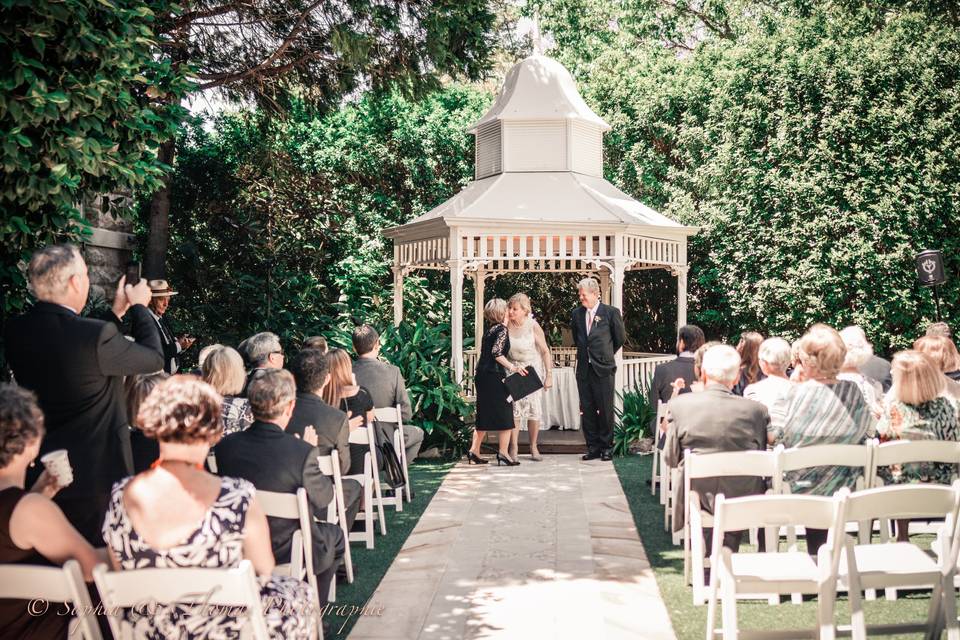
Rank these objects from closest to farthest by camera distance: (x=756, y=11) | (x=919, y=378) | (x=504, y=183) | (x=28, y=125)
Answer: (x=28, y=125)
(x=919, y=378)
(x=504, y=183)
(x=756, y=11)

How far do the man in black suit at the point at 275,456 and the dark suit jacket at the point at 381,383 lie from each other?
3.30 meters

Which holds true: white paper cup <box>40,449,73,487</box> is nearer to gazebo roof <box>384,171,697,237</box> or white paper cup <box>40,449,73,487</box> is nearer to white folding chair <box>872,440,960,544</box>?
white folding chair <box>872,440,960,544</box>

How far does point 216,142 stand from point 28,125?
10845 mm

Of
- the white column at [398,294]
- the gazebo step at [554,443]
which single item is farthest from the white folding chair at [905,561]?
the white column at [398,294]

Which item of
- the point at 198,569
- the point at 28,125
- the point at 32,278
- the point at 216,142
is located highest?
the point at 216,142

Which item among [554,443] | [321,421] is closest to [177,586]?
[321,421]

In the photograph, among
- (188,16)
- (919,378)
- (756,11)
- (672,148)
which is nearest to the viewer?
(919,378)

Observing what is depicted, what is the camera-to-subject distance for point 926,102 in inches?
531

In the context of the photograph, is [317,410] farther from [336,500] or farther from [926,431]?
[926,431]

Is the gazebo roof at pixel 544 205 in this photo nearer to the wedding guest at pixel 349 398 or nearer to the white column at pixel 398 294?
the white column at pixel 398 294

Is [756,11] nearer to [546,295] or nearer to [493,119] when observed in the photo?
[546,295]

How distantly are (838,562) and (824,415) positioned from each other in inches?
59.4

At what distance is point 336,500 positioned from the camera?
18.8 feet

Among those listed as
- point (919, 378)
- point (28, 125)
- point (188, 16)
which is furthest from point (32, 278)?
point (188, 16)
